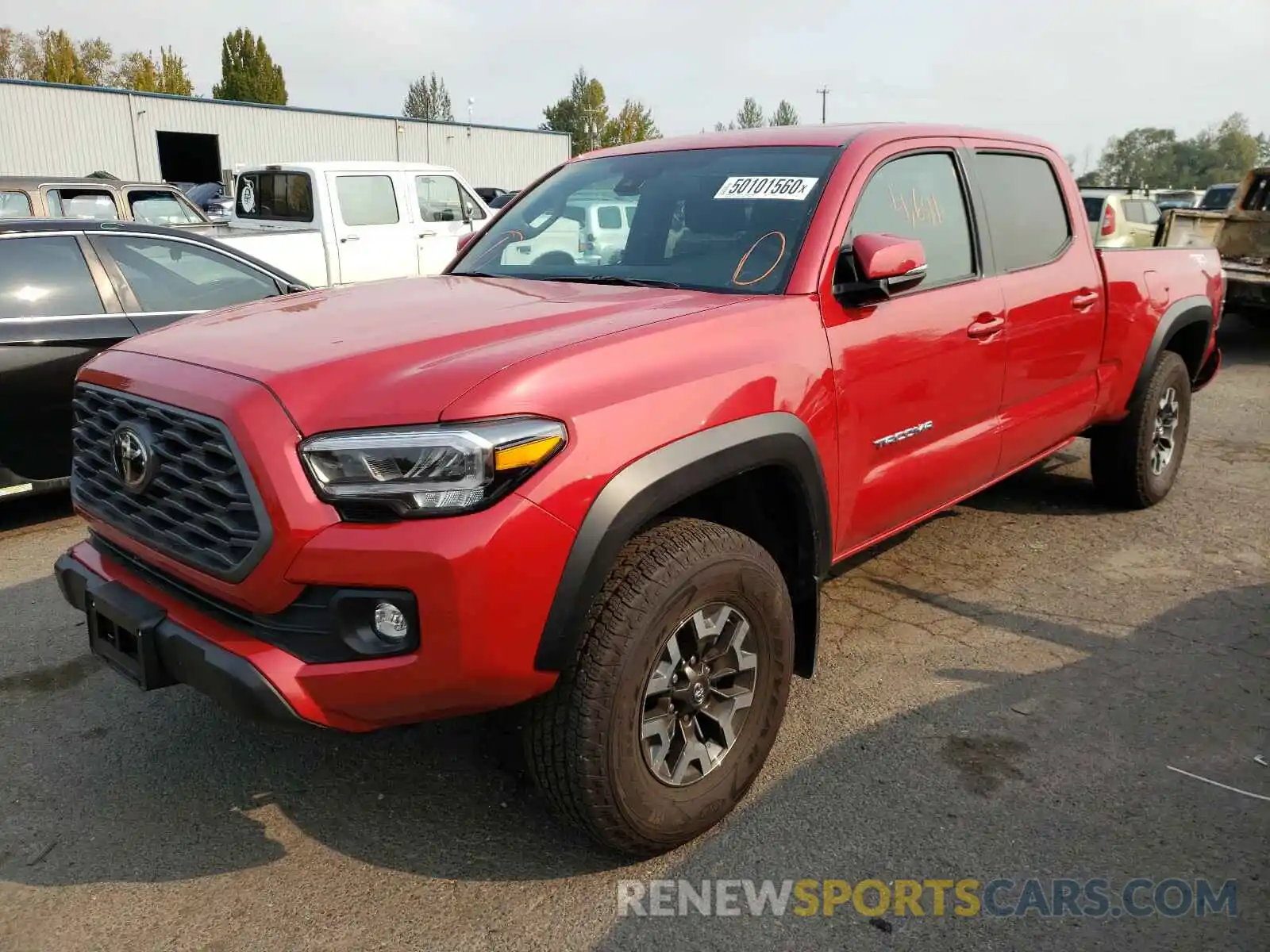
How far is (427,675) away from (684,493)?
2.48 ft

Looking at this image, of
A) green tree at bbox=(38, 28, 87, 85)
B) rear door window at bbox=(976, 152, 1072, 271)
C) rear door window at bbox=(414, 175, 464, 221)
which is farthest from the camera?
green tree at bbox=(38, 28, 87, 85)

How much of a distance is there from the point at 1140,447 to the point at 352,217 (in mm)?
9100

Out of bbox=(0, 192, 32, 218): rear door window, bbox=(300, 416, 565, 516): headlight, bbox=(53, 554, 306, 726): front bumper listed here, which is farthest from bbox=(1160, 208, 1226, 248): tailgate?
bbox=(0, 192, 32, 218): rear door window

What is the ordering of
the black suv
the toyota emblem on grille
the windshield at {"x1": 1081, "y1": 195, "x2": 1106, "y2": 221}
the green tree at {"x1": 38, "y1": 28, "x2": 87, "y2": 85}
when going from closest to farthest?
1. the toyota emblem on grille
2. the black suv
3. the windshield at {"x1": 1081, "y1": 195, "x2": 1106, "y2": 221}
4. the green tree at {"x1": 38, "y1": 28, "x2": 87, "y2": 85}

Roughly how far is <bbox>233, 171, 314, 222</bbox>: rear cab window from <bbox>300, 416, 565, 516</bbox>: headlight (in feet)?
32.9

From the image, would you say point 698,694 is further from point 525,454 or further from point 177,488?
point 177,488

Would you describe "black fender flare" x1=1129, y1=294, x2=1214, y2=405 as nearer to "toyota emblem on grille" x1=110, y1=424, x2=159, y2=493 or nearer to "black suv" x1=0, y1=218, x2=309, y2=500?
"toyota emblem on grille" x1=110, y1=424, x2=159, y2=493

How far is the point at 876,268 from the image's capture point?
2.92m

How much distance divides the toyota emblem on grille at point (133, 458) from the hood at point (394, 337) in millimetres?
225

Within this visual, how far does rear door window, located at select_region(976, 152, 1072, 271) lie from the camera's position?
13.1 ft

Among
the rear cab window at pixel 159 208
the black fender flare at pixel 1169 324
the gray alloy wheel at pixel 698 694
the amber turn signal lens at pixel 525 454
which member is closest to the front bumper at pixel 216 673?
the amber turn signal lens at pixel 525 454

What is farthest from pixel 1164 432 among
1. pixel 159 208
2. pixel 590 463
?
pixel 159 208

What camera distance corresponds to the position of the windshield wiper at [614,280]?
3.17m

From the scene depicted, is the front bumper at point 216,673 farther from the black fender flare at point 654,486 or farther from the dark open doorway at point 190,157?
the dark open doorway at point 190,157
